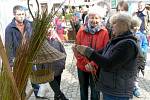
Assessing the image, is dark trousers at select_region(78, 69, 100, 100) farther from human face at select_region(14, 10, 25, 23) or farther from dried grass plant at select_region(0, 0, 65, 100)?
dried grass plant at select_region(0, 0, 65, 100)

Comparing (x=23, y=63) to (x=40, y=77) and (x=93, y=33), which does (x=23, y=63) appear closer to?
(x=40, y=77)

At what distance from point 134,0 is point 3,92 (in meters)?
8.69

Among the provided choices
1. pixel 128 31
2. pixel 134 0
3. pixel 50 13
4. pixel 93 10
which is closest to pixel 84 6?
pixel 134 0

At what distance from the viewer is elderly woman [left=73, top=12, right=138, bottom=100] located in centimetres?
283

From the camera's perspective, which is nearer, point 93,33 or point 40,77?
point 40,77

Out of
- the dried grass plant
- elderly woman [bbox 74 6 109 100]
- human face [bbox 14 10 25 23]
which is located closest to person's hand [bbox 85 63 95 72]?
elderly woman [bbox 74 6 109 100]

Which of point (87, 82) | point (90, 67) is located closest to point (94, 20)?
point (90, 67)

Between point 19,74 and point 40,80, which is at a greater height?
point 19,74

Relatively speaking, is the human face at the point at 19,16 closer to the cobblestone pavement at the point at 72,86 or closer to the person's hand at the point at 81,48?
the cobblestone pavement at the point at 72,86

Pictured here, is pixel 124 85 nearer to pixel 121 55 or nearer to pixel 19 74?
pixel 121 55

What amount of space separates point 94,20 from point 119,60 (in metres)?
1.12

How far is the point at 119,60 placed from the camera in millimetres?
2818

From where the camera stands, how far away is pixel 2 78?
4.53ft

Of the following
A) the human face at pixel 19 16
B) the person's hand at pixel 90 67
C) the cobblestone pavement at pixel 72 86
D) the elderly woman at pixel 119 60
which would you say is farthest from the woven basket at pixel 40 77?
the cobblestone pavement at pixel 72 86
